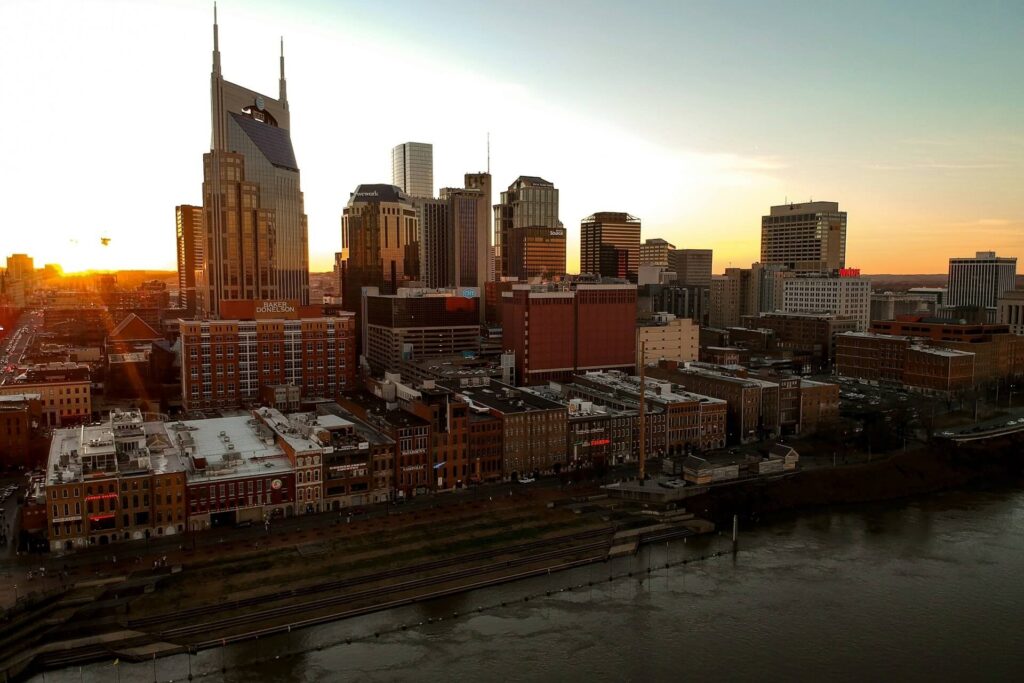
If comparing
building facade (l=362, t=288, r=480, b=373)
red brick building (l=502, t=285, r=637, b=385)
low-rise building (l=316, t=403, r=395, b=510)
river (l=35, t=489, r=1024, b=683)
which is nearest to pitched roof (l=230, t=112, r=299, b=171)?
building facade (l=362, t=288, r=480, b=373)

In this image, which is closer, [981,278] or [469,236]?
[981,278]

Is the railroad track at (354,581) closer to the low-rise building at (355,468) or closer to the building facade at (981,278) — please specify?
the low-rise building at (355,468)

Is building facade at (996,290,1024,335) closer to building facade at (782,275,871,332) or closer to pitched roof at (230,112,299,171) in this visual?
building facade at (782,275,871,332)

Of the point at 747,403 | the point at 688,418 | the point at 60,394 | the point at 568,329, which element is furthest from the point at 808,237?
the point at 60,394

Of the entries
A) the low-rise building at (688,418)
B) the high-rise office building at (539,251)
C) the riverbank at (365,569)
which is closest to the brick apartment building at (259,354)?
the low-rise building at (688,418)

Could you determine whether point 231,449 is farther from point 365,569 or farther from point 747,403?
point 747,403

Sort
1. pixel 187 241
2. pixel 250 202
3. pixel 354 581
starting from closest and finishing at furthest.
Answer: pixel 354 581, pixel 250 202, pixel 187 241

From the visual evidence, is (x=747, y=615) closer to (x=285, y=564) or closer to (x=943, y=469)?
(x=285, y=564)
